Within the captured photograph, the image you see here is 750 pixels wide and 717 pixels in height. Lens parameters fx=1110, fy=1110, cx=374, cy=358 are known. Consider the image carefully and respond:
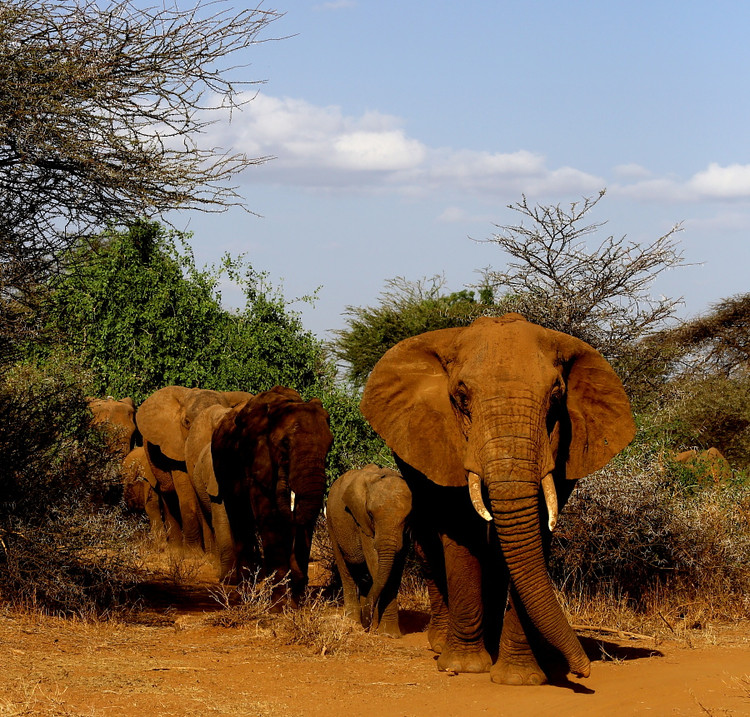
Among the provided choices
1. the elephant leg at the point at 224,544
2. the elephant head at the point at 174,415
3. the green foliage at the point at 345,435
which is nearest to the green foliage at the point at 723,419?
the green foliage at the point at 345,435

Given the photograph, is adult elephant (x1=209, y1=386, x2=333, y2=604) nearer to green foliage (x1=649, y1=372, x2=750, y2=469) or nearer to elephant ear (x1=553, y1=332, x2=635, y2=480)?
elephant ear (x1=553, y1=332, x2=635, y2=480)

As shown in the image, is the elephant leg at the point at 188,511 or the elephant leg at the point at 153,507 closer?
the elephant leg at the point at 188,511

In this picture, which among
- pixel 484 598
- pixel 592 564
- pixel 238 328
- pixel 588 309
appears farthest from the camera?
pixel 238 328

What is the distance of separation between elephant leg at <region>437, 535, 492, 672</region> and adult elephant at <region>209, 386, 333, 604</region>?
10.5 ft

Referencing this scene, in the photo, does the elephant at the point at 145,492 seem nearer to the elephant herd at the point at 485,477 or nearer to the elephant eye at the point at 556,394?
the elephant herd at the point at 485,477

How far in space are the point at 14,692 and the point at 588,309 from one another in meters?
10.9

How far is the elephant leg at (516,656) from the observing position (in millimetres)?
6914

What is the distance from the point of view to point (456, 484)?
701 cm

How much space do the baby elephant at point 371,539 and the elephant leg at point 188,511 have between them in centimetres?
448

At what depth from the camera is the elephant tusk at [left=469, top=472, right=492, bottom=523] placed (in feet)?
20.9

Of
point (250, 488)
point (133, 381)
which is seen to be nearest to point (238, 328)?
point (133, 381)

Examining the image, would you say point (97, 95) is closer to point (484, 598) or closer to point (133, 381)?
point (484, 598)

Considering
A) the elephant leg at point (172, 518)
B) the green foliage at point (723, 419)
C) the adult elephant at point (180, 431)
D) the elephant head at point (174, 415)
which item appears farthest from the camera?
the green foliage at point (723, 419)

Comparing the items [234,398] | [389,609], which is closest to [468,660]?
[389,609]
